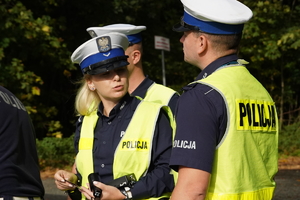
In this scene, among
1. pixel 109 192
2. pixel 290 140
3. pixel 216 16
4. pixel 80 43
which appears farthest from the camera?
pixel 80 43

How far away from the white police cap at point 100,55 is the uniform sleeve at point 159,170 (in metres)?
0.46

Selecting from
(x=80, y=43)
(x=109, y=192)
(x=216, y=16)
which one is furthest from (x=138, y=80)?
(x=80, y=43)

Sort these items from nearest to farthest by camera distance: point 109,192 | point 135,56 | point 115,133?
point 109,192
point 115,133
point 135,56

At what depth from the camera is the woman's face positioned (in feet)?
11.2

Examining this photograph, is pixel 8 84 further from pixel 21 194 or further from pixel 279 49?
pixel 21 194

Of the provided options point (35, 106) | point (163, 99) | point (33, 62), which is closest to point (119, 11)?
point (33, 62)

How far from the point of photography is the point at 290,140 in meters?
14.2

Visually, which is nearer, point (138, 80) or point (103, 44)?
point (103, 44)

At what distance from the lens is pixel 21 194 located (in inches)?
108

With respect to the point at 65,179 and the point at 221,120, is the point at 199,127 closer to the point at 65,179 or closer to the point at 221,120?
the point at 221,120

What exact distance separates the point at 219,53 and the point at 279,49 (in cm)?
1401

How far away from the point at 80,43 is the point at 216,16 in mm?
13581

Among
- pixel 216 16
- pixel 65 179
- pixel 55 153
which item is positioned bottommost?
pixel 55 153

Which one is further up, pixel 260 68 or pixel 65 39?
pixel 65 39
